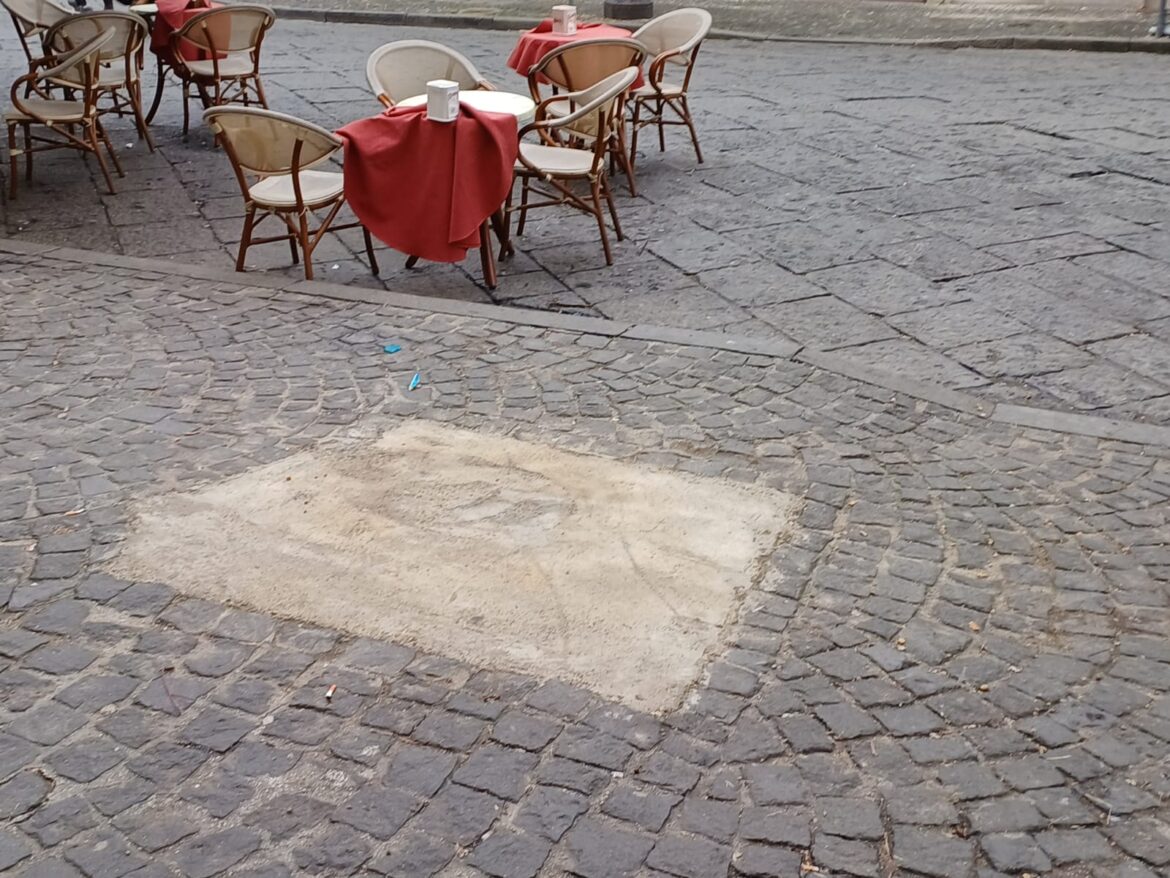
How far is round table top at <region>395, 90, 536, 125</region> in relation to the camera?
602cm

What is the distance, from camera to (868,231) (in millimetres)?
6648

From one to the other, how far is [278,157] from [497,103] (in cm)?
120

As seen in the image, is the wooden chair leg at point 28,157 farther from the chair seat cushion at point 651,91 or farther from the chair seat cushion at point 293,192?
the chair seat cushion at point 651,91

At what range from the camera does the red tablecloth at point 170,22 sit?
8.21 metres

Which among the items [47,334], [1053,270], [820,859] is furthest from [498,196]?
[820,859]

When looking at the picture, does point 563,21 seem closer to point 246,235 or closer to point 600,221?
point 600,221

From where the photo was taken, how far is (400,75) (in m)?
6.87

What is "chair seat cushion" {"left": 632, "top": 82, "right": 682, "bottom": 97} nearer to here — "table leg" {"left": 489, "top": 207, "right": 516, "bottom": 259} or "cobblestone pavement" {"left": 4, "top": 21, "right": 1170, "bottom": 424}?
"cobblestone pavement" {"left": 4, "top": 21, "right": 1170, "bottom": 424}

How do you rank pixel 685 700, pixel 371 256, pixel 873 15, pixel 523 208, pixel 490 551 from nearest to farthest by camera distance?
1. pixel 685 700
2. pixel 490 551
3. pixel 371 256
4. pixel 523 208
5. pixel 873 15

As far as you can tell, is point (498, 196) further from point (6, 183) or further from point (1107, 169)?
point (1107, 169)

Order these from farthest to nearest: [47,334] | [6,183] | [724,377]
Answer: [6,183] → [47,334] → [724,377]

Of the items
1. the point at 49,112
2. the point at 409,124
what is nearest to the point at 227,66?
the point at 49,112

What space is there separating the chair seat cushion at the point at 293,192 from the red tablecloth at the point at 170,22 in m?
2.63

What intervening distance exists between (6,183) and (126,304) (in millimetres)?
Answer: 2762
